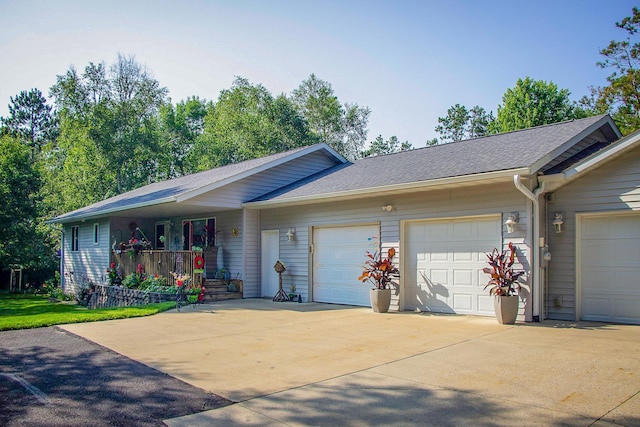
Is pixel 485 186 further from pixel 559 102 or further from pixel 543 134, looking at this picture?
pixel 559 102

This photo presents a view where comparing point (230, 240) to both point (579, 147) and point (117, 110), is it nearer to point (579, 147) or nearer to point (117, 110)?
point (579, 147)

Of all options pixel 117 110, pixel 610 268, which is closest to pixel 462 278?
pixel 610 268

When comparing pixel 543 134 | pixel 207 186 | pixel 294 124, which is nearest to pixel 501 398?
pixel 543 134

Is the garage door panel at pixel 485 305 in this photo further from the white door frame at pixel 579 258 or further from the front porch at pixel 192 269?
the front porch at pixel 192 269

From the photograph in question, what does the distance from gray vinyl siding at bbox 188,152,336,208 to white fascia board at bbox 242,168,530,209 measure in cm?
42

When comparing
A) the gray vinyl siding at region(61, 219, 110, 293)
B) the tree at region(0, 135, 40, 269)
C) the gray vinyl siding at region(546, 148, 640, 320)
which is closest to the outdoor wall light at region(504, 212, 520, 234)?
the gray vinyl siding at region(546, 148, 640, 320)

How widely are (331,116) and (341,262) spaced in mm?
26037

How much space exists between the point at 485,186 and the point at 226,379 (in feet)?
20.5

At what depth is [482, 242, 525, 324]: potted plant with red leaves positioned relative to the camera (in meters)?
8.38

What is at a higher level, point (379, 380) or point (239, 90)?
point (239, 90)

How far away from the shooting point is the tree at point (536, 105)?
26.0 meters

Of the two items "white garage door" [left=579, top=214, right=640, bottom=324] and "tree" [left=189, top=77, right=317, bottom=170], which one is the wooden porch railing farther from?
"tree" [left=189, top=77, right=317, bottom=170]

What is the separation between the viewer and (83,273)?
20219mm

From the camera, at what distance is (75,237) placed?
21453 mm
